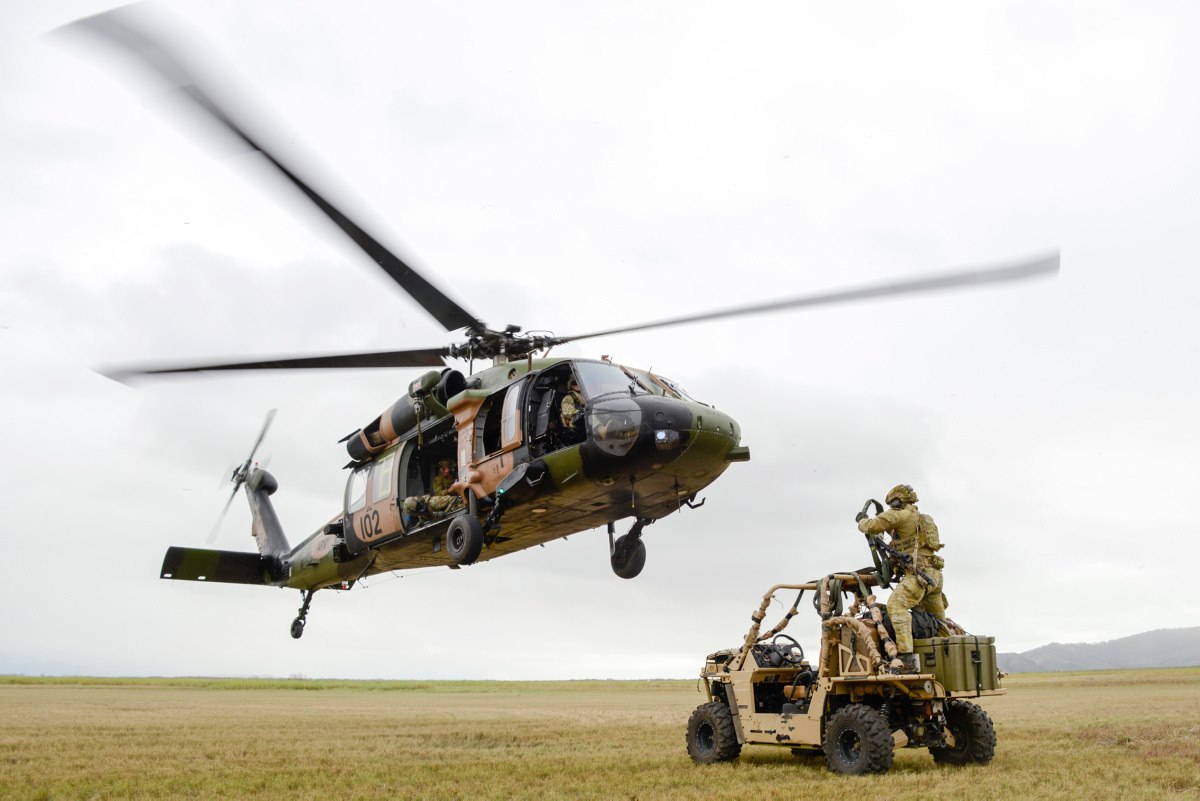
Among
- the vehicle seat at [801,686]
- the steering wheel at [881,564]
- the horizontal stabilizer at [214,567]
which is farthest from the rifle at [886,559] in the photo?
the horizontal stabilizer at [214,567]

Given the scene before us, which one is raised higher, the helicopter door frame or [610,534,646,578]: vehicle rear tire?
the helicopter door frame

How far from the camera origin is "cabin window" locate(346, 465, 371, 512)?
1557 cm

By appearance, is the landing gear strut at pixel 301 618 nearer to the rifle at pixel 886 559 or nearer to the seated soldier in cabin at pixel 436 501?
the seated soldier in cabin at pixel 436 501

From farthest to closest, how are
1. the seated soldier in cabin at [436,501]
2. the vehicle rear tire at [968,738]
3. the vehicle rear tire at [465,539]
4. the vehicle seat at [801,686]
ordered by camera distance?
the seated soldier in cabin at [436,501] < the vehicle rear tire at [465,539] < the vehicle seat at [801,686] < the vehicle rear tire at [968,738]

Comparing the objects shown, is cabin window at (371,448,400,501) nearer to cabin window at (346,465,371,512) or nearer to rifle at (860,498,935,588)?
cabin window at (346,465,371,512)

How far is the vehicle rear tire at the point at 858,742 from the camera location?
31.1ft

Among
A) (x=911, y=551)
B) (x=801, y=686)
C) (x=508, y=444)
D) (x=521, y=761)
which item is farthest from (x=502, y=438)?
(x=911, y=551)

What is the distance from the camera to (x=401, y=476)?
1473 cm

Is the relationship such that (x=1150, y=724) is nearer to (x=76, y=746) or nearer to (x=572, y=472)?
(x=572, y=472)

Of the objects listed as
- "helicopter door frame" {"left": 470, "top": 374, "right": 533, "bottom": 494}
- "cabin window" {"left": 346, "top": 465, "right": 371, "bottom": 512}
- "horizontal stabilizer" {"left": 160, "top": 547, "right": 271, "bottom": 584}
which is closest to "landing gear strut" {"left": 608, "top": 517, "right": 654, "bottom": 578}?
"helicopter door frame" {"left": 470, "top": 374, "right": 533, "bottom": 494}

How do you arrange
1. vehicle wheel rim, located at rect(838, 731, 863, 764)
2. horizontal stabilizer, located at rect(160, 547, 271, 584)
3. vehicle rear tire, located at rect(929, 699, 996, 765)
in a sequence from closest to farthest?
1. vehicle wheel rim, located at rect(838, 731, 863, 764)
2. vehicle rear tire, located at rect(929, 699, 996, 765)
3. horizontal stabilizer, located at rect(160, 547, 271, 584)

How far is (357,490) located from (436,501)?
2.35m

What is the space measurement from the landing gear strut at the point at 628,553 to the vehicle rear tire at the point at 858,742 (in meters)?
4.66

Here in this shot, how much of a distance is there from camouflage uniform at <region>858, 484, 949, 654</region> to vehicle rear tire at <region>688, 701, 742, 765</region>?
249 centimetres
